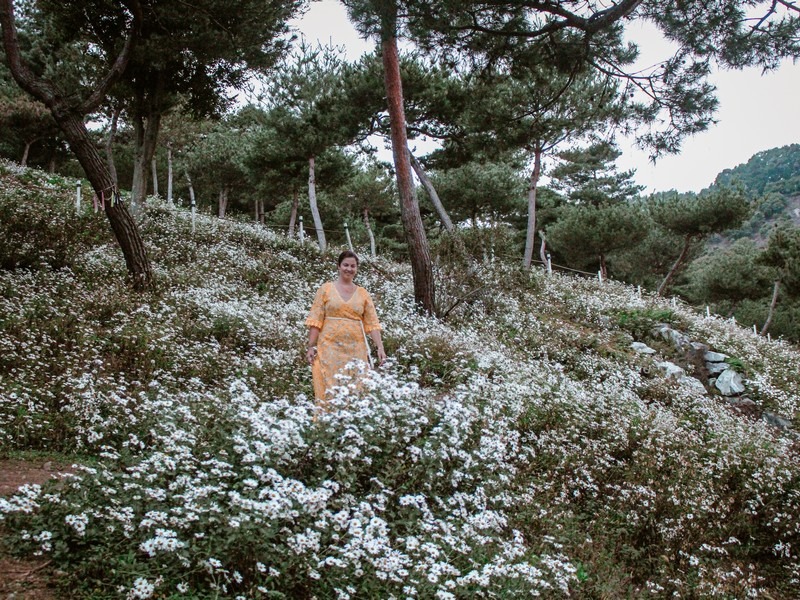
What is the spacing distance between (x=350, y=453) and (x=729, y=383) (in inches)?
430

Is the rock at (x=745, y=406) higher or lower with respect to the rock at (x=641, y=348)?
lower

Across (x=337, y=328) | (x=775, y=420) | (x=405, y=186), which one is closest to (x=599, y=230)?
(x=775, y=420)

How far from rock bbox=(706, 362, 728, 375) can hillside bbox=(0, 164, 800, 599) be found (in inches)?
26.7

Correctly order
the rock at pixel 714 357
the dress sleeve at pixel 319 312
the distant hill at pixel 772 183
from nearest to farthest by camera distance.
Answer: the dress sleeve at pixel 319 312 < the rock at pixel 714 357 < the distant hill at pixel 772 183

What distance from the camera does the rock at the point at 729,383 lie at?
11850mm

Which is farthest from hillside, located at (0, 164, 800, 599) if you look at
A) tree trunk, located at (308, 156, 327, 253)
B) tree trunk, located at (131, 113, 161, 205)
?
tree trunk, located at (308, 156, 327, 253)

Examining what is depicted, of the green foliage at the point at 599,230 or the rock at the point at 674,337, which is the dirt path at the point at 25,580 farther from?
the green foliage at the point at 599,230

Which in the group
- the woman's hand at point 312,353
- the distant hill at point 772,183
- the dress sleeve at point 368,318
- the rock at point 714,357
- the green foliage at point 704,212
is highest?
the distant hill at point 772,183

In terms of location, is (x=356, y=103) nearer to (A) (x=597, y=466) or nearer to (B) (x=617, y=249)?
(A) (x=597, y=466)

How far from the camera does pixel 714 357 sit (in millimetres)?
13109

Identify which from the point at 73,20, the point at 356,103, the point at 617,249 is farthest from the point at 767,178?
the point at 73,20

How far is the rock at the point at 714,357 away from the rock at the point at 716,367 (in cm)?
13

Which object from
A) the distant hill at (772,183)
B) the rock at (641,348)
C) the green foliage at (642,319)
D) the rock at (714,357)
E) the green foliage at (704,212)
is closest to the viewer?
the rock at (641,348)

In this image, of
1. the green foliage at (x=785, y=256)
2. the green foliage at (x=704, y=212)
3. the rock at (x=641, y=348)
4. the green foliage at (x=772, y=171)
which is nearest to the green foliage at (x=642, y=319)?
the rock at (x=641, y=348)
